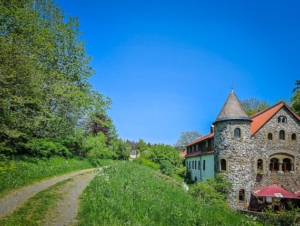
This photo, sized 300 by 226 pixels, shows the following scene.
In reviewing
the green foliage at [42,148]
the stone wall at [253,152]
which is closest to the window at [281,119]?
the stone wall at [253,152]

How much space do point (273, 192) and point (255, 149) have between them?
5198mm

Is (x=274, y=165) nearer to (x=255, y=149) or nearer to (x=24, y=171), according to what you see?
(x=255, y=149)

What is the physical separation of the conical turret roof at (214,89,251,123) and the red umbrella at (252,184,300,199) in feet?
26.5

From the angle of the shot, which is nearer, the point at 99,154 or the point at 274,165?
the point at 274,165

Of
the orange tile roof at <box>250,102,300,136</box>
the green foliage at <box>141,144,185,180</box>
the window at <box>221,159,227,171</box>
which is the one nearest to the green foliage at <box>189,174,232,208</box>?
the window at <box>221,159,227,171</box>

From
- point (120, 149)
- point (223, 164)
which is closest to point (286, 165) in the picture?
point (223, 164)

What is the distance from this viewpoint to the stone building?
84.7 ft

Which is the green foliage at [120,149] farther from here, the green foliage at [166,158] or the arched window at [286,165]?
the arched window at [286,165]

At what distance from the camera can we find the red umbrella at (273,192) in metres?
23.1

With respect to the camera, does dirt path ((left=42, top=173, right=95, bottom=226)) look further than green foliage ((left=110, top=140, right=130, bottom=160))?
No

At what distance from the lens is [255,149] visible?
26875 mm

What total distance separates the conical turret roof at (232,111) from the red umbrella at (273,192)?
8064mm

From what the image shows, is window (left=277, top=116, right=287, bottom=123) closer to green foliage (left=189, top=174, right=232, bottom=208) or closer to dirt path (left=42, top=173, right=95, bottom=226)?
green foliage (left=189, top=174, right=232, bottom=208)

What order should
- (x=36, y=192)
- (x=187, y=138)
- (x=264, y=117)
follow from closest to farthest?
(x=36, y=192), (x=264, y=117), (x=187, y=138)
